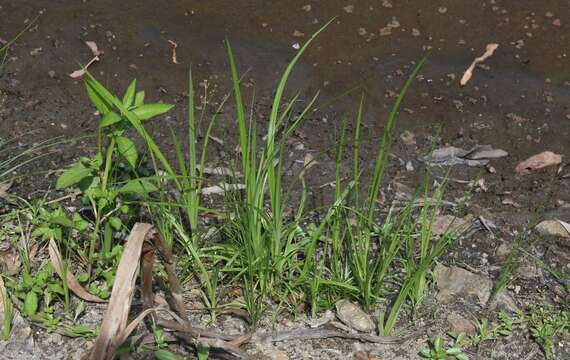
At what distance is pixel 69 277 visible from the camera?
2629 millimetres

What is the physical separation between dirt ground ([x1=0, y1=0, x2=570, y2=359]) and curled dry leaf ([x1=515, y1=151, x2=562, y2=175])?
38mm

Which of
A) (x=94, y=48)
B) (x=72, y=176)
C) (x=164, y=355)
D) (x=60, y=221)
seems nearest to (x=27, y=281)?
(x=60, y=221)

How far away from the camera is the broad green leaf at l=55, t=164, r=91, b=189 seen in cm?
247

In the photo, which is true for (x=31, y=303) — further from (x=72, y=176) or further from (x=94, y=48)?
(x=94, y=48)

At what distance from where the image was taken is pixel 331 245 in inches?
113

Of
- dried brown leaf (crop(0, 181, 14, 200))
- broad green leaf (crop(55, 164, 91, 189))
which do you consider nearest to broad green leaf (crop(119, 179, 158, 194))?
broad green leaf (crop(55, 164, 91, 189))

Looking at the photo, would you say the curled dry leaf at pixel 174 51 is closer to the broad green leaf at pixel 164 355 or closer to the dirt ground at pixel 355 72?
the dirt ground at pixel 355 72

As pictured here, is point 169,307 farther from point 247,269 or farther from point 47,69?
point 47,69

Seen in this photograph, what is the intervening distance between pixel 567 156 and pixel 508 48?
0.86m

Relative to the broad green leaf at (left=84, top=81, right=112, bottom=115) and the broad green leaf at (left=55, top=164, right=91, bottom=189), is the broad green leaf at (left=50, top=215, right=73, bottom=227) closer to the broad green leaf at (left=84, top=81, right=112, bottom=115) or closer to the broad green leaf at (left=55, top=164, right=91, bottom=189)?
the broad green leaf at (left=55, top=164, right=91, bottom=189)

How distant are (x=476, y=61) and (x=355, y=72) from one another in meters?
0.62

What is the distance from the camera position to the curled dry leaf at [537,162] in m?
3.40

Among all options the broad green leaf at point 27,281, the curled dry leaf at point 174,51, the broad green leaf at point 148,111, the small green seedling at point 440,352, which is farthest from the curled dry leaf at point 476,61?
the broad green leaf at point 27,281

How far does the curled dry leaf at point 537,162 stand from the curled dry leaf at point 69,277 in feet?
5.98
